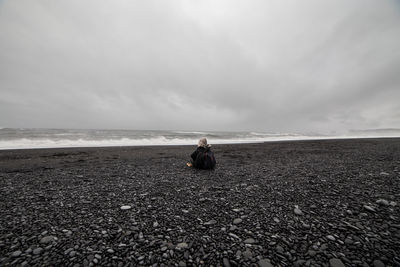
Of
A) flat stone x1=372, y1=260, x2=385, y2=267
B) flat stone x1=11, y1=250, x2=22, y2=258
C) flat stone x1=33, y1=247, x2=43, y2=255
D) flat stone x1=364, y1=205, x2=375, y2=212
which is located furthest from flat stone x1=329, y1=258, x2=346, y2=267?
flat stone x1=11, y1=250, x2=22, y2=258

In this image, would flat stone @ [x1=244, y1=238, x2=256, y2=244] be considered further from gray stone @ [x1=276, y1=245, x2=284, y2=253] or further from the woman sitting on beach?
the woman sitting on beach

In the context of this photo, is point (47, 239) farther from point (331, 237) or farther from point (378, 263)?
point (378, 263)

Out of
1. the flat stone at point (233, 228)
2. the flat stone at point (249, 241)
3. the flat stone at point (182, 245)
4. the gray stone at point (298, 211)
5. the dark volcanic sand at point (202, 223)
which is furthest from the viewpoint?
the gray stone at point (298, 211)

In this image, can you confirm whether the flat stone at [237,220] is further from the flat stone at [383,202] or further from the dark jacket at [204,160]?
the dark jacket at [204,160]

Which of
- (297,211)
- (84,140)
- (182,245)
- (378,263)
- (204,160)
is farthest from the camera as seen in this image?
(84,140)

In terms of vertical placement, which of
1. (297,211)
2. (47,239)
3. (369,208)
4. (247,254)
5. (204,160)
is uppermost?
(204,160)

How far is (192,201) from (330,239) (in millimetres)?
3106

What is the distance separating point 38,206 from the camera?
398 centimetres

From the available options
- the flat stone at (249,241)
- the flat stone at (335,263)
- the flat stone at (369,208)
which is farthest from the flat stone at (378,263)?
the flat stone at (369,208)

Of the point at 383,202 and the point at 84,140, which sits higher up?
the point at 84,140

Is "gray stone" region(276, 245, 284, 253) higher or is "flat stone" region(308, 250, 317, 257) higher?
"flat stone" region(308, 250, 317, 257)

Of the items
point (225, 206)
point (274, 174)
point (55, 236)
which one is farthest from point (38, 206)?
point (274, 174)

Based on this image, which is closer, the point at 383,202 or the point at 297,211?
the point at 297,211

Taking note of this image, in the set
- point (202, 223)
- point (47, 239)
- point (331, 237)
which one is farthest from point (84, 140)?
point (331, 237)
